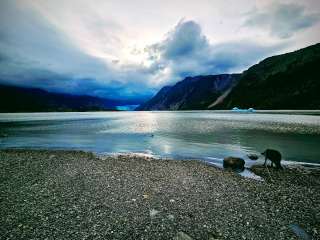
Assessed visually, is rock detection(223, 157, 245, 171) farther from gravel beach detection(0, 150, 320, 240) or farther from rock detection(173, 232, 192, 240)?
rock detection(173, 232, 192, 240)

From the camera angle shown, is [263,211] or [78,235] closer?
[78,235]

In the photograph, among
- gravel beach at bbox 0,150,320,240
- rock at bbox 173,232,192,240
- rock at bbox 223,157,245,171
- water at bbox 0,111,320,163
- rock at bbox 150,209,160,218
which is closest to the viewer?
rock at bbox 173,232,192,240

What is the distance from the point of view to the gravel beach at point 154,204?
A: 30.2 feet

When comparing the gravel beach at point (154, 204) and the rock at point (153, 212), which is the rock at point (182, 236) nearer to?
the gravel beach at point (154, 204)

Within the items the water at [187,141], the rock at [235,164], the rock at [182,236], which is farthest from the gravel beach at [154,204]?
the water at [187,141]

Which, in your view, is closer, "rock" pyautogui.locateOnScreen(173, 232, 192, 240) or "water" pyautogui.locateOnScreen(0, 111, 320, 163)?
"rock" pyautogui.locateOnScreen(173, 232, 192, 240)

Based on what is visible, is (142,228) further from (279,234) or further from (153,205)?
(279,234)

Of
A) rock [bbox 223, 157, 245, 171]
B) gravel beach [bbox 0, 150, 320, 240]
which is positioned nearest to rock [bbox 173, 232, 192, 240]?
gravel beach [bbox 0, 150, 320, 240]

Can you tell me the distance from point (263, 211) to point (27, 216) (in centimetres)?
1259

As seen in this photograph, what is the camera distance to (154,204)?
12047 mm

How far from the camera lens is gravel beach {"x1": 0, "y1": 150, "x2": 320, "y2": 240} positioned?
9203 millimetres

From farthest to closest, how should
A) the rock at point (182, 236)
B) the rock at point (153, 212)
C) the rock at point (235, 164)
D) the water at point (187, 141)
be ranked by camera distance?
1. the water at point (187, 141)
2. the rock at point (235, 164)
3. the rock at point (153, 212)
4. the rock at point (182, 236)

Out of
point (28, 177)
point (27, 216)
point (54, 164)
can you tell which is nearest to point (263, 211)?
point (27, 216)

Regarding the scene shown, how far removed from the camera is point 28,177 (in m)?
16.9
